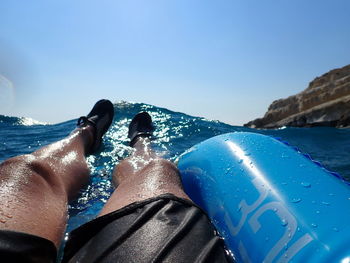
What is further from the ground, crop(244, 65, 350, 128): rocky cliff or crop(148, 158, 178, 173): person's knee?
crop(244, 65, 350, 128): rocky cliff

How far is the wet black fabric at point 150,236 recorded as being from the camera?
2.64ft

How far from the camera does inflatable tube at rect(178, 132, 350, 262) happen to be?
0.80 metres

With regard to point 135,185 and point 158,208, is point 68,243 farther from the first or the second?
point 135,185

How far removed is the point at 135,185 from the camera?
1266 millimetres

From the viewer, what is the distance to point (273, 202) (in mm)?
979

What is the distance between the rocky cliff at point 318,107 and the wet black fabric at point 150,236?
8.05 m

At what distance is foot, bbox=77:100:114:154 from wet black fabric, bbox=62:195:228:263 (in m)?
2.12

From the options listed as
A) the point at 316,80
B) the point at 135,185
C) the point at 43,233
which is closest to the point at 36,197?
the point at 43,233

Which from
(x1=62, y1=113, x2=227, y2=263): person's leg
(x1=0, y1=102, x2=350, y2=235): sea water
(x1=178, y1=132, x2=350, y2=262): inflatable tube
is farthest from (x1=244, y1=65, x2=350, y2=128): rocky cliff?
(x1=62, y1=113, x2=227, y2=263): person's leg

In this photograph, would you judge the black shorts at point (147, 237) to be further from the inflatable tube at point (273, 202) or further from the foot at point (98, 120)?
the foot at point (98, 120)

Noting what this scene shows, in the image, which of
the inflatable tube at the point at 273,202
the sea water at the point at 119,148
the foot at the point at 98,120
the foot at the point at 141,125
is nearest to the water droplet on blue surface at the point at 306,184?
the inflatable tube at the point at 273,202

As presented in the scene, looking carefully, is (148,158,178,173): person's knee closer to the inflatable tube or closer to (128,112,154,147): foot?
the inflatable tube

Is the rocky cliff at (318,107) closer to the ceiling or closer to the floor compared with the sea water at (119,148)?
closer to the ceiling

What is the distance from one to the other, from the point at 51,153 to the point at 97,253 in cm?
115
